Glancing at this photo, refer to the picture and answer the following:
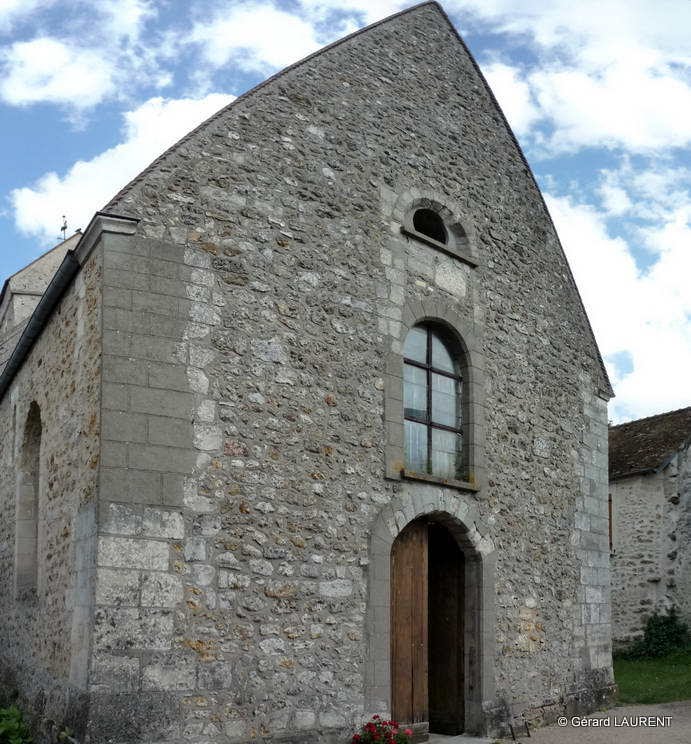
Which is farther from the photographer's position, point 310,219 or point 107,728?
point 310,219

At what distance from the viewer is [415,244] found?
32.4 ft

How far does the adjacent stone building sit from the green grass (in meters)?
0.89

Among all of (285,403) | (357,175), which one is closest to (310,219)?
(357,175)

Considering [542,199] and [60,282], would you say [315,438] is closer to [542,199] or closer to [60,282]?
[60,282]

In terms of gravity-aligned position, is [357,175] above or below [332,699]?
above

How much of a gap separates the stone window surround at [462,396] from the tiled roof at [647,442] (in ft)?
28.6

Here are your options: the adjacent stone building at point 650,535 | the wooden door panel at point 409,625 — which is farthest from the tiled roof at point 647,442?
the wooden door panel at point 409,625

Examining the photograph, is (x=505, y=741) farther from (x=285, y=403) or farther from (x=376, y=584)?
(x=285, y=403)

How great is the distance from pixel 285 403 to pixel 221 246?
1.48 meters

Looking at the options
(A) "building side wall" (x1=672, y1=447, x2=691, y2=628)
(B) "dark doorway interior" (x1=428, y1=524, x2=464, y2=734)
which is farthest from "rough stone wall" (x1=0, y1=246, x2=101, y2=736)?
(A) "building side wall" (x1=672, y1=447, x2=691, y2=628)

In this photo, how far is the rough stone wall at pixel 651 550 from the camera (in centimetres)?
1722

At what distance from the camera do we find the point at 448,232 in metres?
10.6

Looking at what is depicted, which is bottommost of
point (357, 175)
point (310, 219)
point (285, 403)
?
point (285, 403)

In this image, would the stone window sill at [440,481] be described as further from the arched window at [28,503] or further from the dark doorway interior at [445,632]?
the arched window at [28,503]
